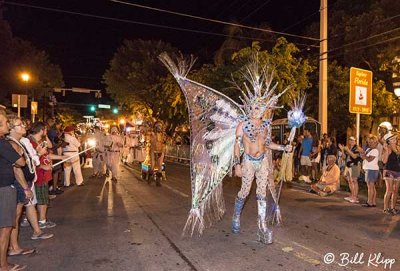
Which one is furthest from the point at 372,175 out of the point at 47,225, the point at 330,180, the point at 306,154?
the point at 47,225

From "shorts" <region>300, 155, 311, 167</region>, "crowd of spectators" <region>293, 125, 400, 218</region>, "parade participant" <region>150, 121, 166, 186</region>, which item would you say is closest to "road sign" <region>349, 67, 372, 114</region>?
"crowd of spectators" <region>293, 125, 400, 218</region>

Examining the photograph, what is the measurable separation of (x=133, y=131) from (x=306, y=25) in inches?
752

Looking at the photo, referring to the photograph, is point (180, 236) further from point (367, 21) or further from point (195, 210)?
point (367, 21)

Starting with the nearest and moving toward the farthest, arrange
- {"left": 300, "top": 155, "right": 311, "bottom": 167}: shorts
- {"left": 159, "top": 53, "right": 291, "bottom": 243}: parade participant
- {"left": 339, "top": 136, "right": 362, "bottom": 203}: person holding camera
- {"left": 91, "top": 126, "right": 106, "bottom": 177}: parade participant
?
{"left": 159, "top": 53, "right": 291, "bottom": 243}: parade participant → {"left": 339, "top": 136, "right": 362, "bottom": 203}: person holding camera → {"left": 300, "top": 155, "right": 311, "bottom": 167}: shorts → {"left": 91, "top": 126, "right": 106, "bottom": 177}: parade participant

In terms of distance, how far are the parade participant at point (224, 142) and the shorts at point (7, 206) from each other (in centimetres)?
299

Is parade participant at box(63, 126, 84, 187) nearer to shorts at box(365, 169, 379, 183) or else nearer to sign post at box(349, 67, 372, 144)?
shorts at box(365, 169, 379, 183)

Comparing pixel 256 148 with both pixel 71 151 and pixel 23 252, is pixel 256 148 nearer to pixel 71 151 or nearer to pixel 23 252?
pixel 23 252

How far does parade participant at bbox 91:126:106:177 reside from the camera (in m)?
16.0

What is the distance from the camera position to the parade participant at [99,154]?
52.3 ft

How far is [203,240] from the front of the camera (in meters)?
6.71

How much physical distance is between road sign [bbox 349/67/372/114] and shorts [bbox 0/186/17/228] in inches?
487

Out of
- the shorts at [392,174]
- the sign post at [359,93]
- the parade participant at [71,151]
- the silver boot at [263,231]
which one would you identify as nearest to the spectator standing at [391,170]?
the shorts at [392,174]

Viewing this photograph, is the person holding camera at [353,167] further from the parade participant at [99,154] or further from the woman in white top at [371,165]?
the parade participant at [99,154]

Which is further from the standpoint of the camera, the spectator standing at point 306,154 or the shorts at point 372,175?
the spectator standing at point 306,154
